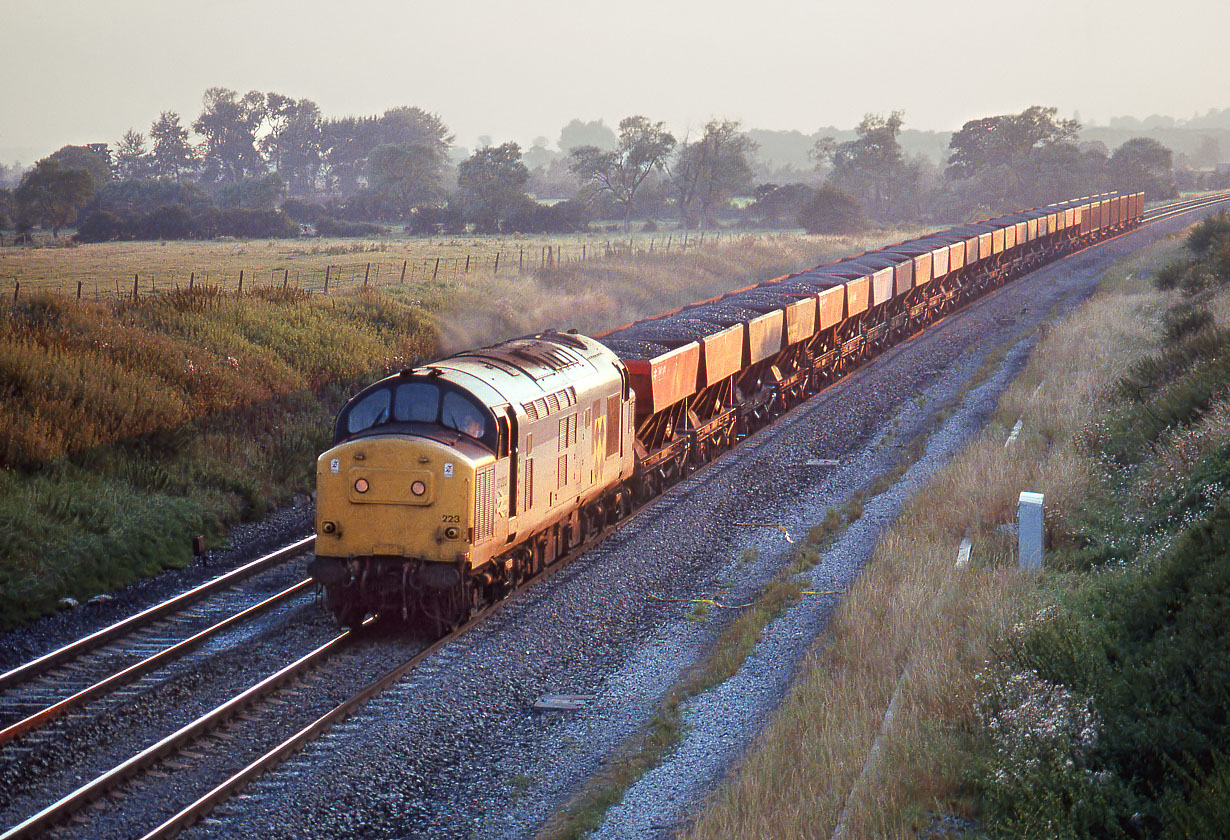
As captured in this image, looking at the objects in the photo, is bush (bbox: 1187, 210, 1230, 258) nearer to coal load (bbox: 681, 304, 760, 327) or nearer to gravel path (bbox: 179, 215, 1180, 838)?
coal load (bbox: 681, 304, 760, 327)

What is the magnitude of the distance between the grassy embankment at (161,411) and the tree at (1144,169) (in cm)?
9062

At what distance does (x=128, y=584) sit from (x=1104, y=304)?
30453 millimetres

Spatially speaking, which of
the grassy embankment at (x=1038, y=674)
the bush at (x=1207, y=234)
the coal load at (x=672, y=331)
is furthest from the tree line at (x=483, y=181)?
the grassy embankment at (x=1038, y=674)

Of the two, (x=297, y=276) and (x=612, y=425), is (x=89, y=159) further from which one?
(x=612, y=425)

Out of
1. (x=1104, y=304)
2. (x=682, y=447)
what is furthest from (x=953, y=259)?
(x=682, y=447)

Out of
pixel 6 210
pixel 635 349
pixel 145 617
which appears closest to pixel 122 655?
pixel 145 617

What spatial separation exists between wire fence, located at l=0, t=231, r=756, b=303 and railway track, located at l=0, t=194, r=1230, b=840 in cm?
1572

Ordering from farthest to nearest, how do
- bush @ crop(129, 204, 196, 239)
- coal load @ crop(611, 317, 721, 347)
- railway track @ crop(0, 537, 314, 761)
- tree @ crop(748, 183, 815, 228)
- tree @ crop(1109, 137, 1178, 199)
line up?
tree @ crop(1109, 137, 1178, 199) < tree @ crop(748, 183, 815, 228) < bush @ crop(129, 204, 196, 239) < coal load @ crop(611, 317, 721, 347) < railway track @ crop(0, 537, 314, 761)

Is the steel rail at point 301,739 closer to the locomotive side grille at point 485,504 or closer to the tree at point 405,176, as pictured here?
the locomotive side grille at point 485,504

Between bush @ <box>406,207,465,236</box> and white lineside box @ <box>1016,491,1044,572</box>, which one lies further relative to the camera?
bush @ <box>406,207,465,236</box>

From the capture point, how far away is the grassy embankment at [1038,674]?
21.9ft

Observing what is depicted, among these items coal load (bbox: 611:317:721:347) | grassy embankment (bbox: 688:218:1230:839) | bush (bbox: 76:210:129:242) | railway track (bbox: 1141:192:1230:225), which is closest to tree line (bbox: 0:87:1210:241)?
bush (bbox: 76:210:129:242)

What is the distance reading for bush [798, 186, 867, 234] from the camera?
262ft

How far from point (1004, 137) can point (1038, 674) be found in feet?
361
